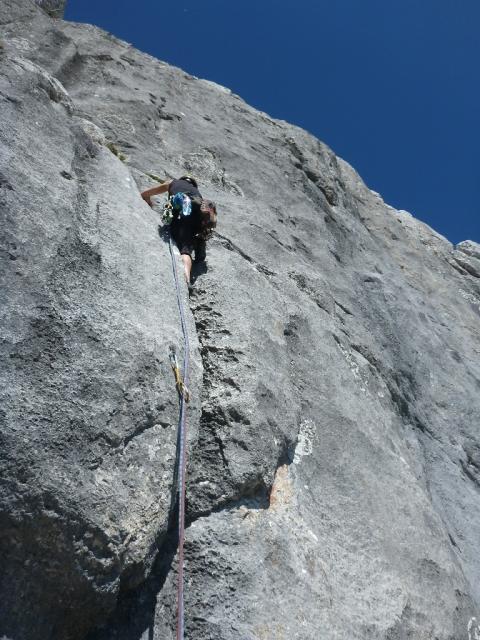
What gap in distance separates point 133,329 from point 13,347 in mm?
1021

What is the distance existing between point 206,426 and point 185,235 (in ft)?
7.44

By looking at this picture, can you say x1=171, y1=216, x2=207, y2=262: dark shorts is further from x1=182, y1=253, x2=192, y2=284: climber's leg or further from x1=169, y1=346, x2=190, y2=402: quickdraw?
x1=169, y1=346, x2=190, y2=402: quickdraw

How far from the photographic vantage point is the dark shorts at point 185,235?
641cm

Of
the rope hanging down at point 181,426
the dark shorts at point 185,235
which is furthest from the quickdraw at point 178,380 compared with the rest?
the dark shorts at point 185,235

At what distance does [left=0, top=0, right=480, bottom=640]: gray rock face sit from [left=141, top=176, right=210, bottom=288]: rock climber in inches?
8.2

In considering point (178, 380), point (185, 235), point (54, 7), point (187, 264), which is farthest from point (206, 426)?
point (54, 7)

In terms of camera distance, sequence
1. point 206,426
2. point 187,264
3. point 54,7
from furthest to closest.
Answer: point 54,7
point 187,264
point 206,426

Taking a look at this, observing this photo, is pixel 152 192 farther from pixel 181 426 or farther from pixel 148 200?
pixel 181 426

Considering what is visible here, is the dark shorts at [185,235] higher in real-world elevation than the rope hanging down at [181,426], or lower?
higher

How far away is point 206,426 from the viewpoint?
4.96m

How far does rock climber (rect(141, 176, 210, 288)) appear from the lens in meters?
6.39

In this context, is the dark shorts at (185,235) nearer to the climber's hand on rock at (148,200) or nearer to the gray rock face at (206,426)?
the gray rock face at (206,426)

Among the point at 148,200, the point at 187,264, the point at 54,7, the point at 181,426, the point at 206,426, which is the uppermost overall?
the point at 54,7

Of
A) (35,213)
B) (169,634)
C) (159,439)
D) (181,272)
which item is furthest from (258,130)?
(169,634)
